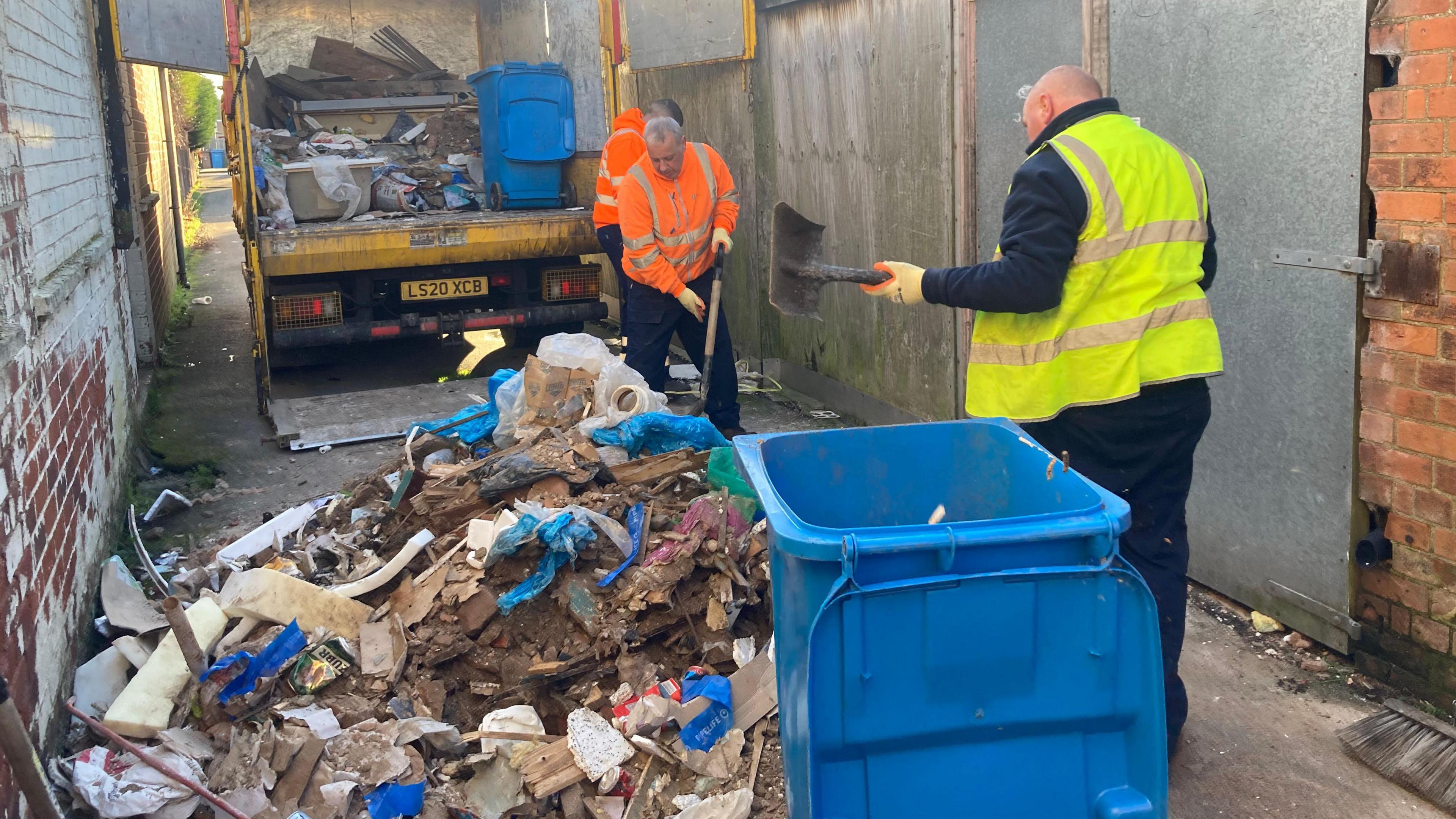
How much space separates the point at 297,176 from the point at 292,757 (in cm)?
554

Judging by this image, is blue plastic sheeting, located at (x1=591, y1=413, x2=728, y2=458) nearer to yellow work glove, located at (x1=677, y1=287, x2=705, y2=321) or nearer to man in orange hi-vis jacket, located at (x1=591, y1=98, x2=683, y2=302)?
yellow work glove, located at (x1=677, y1=287, x2=705, y2=321)

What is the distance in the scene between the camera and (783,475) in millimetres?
2701

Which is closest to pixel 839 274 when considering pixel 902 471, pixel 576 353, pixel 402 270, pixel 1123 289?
pixel 1123 289

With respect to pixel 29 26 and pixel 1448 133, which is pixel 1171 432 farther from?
pixel 29 26

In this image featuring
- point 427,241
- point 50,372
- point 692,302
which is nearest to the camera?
point 50,372

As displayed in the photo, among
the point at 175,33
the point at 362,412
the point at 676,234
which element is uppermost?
the point at 175,33

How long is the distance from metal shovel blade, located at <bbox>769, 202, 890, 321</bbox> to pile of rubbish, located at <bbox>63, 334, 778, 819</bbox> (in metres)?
0.67

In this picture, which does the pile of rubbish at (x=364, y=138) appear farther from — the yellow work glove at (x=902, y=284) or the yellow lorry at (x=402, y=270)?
the yellow work glove at (x=902, y=284)

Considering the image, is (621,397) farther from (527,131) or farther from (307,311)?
(527,131)

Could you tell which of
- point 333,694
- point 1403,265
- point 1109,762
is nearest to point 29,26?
point 333,694

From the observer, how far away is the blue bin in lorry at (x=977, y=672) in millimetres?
1993

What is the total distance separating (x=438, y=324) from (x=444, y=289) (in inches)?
11.5

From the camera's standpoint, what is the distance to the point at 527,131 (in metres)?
8.53

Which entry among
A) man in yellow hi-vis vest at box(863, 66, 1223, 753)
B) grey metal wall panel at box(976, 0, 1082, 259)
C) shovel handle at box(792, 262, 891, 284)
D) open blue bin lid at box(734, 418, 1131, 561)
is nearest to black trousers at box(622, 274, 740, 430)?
grey metal wall panel at box(976, 0, 1082, 259)
